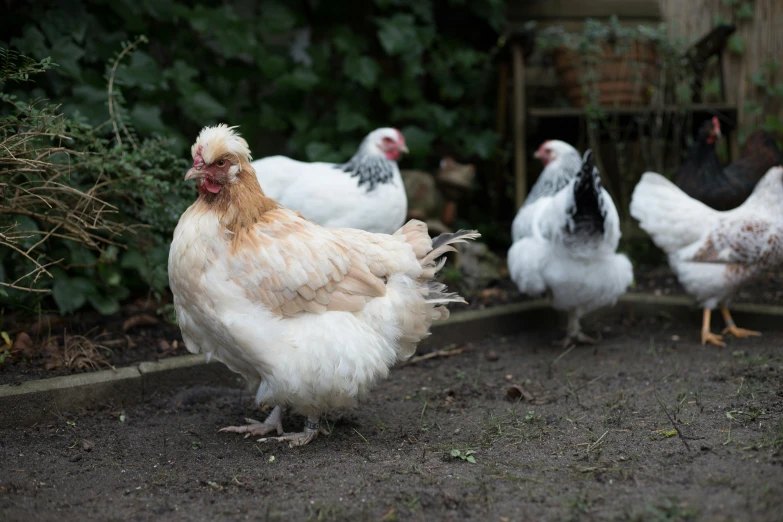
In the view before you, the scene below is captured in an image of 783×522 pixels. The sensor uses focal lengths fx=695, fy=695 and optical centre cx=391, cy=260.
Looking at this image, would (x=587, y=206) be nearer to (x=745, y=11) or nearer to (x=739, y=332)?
(x=739, y=332)

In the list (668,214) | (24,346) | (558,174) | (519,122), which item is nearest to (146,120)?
(24,346)

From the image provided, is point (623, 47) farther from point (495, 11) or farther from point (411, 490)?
point (411, 490)

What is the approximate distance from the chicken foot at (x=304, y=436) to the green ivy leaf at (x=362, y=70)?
130 inches

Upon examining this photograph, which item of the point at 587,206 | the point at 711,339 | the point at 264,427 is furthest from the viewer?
the point at 711,339

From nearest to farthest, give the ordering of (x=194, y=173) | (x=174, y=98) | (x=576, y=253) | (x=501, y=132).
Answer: (x=194, y=173) < (x=576, y=253) < (x=174, y=98) < (x=501, y=132)

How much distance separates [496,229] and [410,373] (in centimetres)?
264

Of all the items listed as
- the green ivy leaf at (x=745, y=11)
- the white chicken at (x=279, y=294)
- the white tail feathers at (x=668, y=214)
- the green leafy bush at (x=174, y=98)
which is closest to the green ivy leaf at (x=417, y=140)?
the green leafy bush at (x=174, y=98)

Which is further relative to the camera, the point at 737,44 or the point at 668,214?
the point at 737,44

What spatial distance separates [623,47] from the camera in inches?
236

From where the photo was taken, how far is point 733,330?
4.73 metres

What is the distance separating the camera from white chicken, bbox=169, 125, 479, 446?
114 inches

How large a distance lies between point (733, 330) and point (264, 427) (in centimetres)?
328

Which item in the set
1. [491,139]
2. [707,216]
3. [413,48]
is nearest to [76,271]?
[413,48]

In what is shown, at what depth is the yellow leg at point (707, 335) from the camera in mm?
4578
